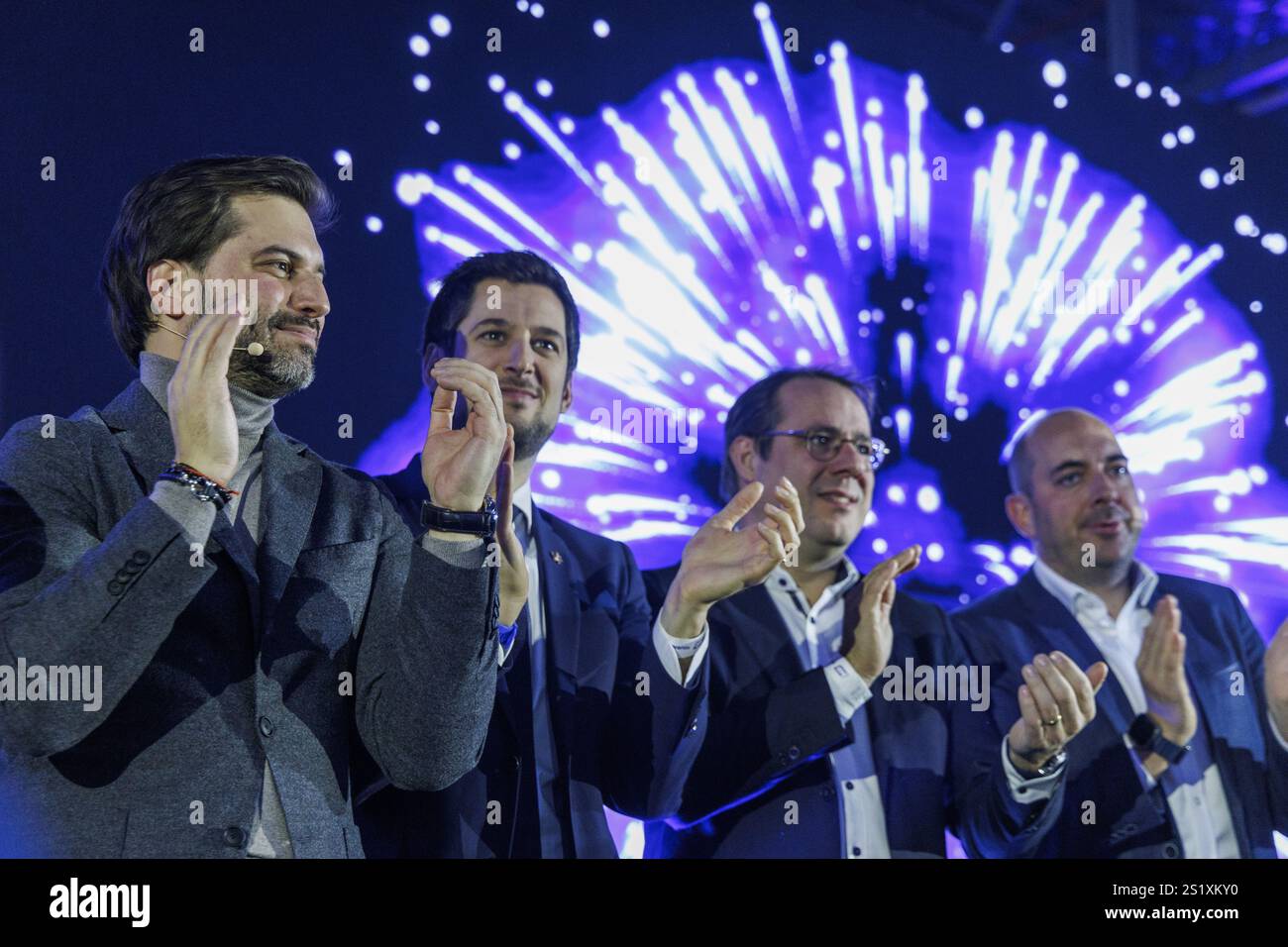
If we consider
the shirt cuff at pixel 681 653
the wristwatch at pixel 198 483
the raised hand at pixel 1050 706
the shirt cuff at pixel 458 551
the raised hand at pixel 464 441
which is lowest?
the raised hand at pixel 1050 706

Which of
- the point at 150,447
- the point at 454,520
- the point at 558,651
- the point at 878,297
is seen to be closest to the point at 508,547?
the point at 558,651

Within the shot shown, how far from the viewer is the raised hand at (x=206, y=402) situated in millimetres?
2053

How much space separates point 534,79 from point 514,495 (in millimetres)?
951

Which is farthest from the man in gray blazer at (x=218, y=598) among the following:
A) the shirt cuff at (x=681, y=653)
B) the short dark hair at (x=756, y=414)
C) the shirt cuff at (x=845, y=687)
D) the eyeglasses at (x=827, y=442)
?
the shirt cuff at (x=845, y=687)

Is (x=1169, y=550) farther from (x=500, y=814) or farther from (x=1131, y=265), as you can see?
(x=500, y=814)

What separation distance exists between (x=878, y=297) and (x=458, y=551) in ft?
4.22

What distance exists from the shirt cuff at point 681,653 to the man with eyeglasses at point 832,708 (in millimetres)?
134

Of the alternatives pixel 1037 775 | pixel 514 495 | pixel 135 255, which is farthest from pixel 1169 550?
pixel 135 255

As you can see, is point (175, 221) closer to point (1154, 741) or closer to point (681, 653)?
point (681, 653)

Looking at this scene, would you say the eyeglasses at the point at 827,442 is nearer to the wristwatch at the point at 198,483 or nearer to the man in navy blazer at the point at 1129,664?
the man in navy blazer at the point at 1129,664

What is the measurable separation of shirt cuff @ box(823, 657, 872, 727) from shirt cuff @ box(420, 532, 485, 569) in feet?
3.15

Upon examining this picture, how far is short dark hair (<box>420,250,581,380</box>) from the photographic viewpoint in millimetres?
2764

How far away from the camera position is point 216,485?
6.66 ft

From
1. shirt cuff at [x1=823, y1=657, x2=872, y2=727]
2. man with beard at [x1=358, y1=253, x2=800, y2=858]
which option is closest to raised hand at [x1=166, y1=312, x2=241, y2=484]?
man with beard at [x1=358, y1=253, x2=800, y2=858]
